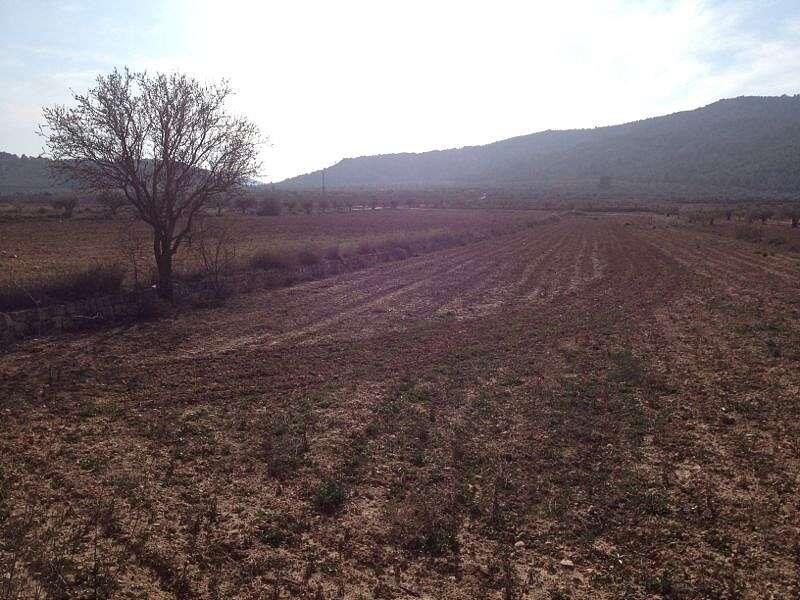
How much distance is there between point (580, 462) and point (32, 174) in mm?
182610

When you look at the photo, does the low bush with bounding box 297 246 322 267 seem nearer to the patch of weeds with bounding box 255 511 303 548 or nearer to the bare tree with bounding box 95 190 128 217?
the bare tree with bounding box 95 190 128 217

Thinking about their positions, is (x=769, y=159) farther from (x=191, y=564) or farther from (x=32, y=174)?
(x=32, y=174)

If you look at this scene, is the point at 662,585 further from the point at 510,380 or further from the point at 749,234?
the point at 749,234

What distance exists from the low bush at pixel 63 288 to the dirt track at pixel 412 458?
3352 millimetres

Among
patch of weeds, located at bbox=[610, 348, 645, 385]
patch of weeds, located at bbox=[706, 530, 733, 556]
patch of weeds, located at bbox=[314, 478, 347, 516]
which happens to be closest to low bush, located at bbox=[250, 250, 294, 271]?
patch of weeds, located at bbox=[610, 348, 645, 385]

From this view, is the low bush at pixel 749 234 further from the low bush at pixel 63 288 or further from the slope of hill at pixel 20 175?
the slope of hill at pixel 20 175

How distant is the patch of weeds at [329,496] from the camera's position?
561 centimetres

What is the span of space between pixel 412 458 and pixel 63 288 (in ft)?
45.6

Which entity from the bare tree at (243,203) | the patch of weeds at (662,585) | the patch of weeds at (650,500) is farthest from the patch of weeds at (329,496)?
the bare tree at (243,203)

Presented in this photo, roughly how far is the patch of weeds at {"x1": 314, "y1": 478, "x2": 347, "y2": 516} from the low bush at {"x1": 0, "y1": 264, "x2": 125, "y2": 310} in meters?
11.5

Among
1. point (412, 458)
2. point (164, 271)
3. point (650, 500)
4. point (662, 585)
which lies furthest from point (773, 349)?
point (164, 271)

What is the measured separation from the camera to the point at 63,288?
1556 centimetres

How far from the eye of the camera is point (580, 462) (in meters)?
6.55

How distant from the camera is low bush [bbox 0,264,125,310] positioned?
14.2 metres
